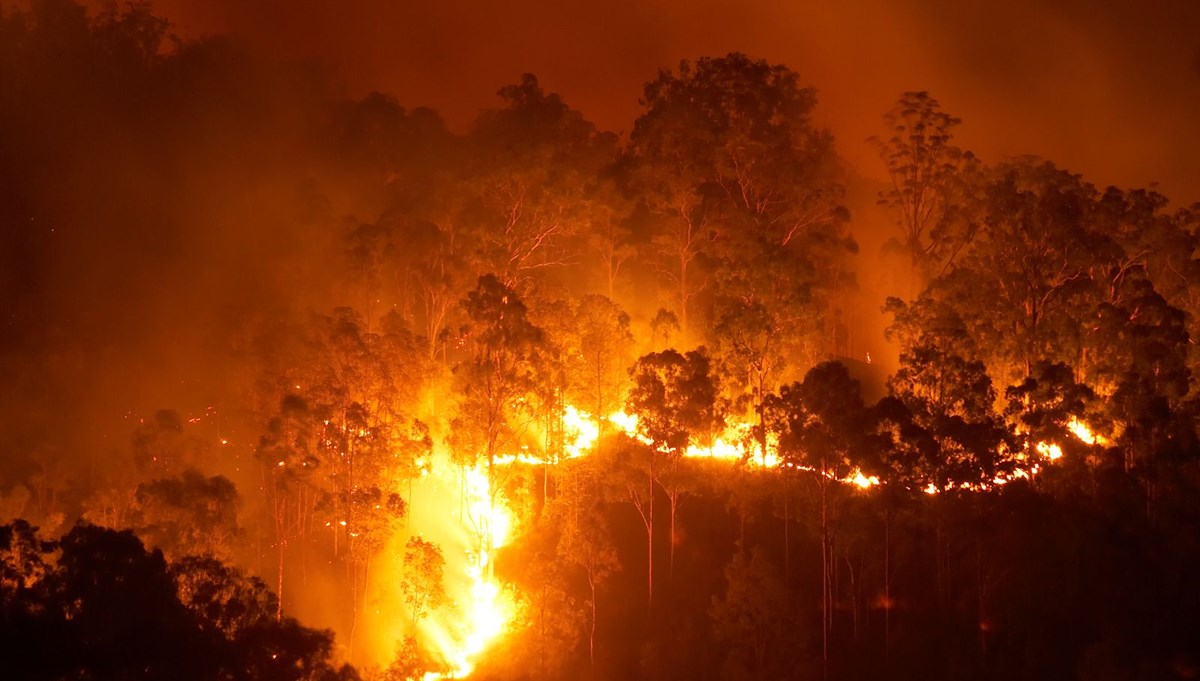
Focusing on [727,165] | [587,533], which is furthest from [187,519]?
[727,165]

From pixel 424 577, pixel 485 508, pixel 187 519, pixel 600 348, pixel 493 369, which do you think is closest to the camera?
pixel 187 519

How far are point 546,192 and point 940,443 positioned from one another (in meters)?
21.5

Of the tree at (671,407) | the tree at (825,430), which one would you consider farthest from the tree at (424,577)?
the tree at (825,430)

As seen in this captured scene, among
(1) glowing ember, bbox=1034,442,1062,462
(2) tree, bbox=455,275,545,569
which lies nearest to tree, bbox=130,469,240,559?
(2) tree, bbox=455,275,545,569

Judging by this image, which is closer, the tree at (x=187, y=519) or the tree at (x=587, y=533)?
the tree at (x=587, y=533)

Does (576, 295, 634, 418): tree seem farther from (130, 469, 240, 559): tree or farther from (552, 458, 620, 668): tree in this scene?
(130, 469, 240, 559): tree

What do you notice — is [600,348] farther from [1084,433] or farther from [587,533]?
[1084,433]

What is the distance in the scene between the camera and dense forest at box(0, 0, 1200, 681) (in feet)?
107

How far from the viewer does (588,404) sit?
41.2 metres

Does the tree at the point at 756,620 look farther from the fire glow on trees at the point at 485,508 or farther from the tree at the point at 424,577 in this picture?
the tree at the point at 424,577

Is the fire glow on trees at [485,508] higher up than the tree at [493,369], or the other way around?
the tree at [493,369]

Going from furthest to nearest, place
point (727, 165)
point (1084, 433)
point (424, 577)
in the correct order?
1. point (727, 165)
2. point (1084, 433)
3. point (424, 577)

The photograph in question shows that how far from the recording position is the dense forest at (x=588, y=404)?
32.7 m

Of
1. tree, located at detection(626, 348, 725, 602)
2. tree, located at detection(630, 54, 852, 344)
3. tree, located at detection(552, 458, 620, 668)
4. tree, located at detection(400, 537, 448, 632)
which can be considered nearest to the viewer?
tree, located at detection(626, 348, 725, 602)
